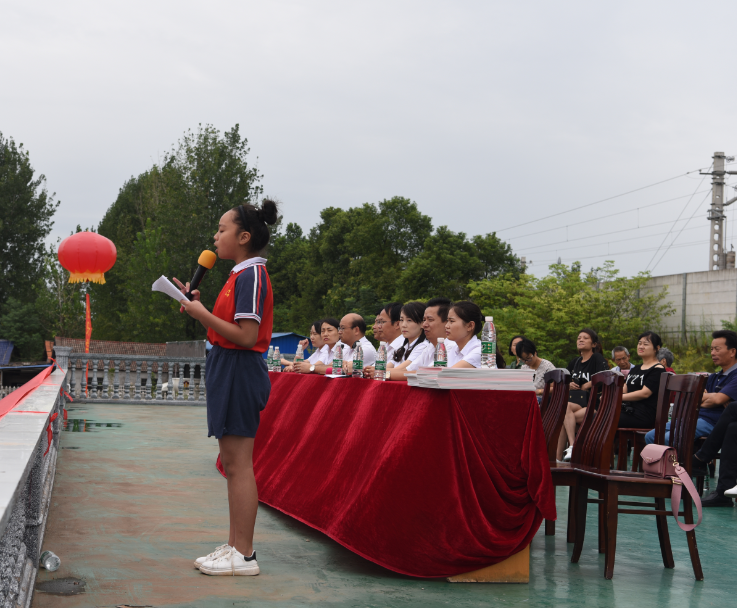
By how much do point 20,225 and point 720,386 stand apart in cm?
3800

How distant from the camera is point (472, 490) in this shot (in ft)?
11.0

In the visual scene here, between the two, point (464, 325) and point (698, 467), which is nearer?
point (464, 325)

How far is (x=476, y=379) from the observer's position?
11.0ft

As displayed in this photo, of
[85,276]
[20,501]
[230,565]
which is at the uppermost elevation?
[85,276]

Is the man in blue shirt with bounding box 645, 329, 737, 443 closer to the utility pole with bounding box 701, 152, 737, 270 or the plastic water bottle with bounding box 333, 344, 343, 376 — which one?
the plastic water bottle with bounding box 333, 344, 343, 376

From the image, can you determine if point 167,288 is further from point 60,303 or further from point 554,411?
point 60,303

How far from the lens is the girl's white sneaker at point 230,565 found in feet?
11.0

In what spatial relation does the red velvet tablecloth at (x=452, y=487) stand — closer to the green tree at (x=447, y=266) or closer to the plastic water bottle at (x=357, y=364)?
the plastic water bottle at (x=357, y=364)

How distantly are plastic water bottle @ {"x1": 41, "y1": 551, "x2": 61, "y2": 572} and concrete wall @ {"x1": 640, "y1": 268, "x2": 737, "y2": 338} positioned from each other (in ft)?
62.9

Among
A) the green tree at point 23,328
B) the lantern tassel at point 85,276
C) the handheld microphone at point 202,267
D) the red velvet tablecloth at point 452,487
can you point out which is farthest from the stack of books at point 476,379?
the green tree at point 23,328

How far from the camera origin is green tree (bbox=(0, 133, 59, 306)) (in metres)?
37.9

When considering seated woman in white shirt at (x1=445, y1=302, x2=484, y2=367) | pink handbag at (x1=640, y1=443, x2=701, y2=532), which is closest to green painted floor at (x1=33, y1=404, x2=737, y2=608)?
pink handbag at (x1=640, y1=443, x2=701, y2=532)

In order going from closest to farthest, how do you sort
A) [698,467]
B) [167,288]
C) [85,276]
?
1. [167,288]
2. [698,467]
3. [85,276]

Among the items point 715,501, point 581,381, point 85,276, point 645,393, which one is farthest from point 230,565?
point 85,276
